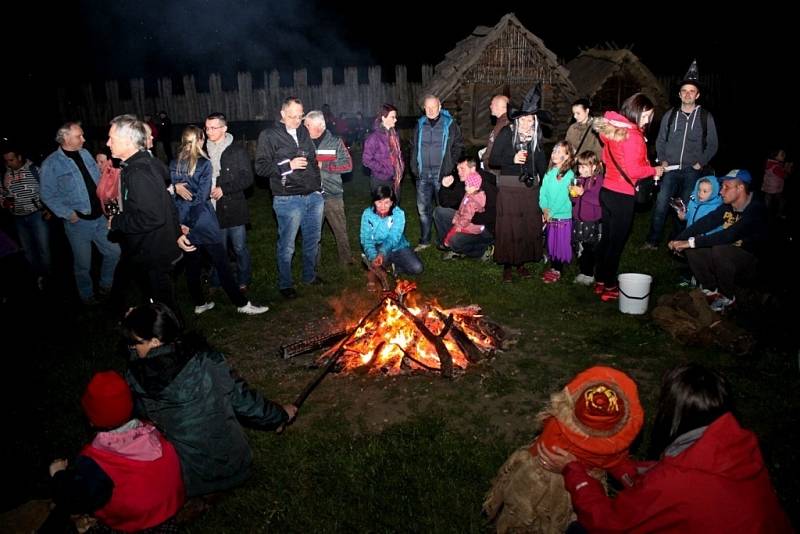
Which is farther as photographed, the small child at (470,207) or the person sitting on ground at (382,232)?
the small child at (470,207)

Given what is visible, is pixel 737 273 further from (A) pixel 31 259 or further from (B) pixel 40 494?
(A) pixel 31 259

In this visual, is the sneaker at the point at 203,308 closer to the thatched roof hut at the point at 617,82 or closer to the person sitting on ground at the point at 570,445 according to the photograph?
the person sitting on ground at the point at 570,445

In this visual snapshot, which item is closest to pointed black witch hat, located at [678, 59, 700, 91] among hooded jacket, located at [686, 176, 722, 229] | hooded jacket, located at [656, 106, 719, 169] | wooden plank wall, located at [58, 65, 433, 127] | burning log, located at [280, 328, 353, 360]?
hooded jacket, located at [656, 106, 719, 169]

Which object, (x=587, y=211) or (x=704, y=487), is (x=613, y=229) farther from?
(x=704, y=487)

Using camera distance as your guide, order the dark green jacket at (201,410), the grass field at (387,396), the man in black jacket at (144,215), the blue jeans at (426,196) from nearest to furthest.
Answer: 1. the dark green jacket at (201,410)
2. the grass field at (387,396)
3. the man in black jacket at (144,215)
4. the blue jeans at (426,196)

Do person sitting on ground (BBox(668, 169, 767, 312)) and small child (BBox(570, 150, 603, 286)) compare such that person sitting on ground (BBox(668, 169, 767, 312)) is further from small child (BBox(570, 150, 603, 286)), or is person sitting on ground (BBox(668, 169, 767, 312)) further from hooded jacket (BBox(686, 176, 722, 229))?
small child (BBox(570, 150, 603, 286))

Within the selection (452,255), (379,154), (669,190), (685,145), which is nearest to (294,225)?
(379,154)

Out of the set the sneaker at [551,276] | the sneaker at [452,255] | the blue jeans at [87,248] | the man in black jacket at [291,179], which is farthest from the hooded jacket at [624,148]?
the blue jeans at [87,248]

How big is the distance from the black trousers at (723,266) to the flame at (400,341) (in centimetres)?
291

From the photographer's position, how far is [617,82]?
Answer: 20.5 meters

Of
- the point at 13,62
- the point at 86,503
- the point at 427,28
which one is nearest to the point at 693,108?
the point at 86,503

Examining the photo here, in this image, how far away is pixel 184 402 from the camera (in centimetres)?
353

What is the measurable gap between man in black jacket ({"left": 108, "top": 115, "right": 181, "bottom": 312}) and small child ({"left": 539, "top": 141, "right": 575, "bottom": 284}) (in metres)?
5.09

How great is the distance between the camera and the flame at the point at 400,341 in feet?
19.5
